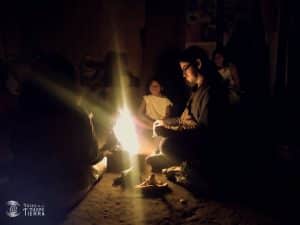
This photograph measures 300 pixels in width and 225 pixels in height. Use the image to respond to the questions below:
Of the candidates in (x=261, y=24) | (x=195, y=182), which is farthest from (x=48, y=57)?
(x=261, y=24)

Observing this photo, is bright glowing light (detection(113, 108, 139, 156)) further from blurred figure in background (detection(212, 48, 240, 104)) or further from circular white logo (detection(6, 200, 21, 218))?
blurred figure in background (detection(212, 48, 240, 104))

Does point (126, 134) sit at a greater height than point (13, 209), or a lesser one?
greater

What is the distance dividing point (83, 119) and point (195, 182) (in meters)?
1.90

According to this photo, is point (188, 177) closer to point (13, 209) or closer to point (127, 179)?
point (127, 179)

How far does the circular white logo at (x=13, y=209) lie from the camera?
4.12 meters

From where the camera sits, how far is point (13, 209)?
13.7 feet

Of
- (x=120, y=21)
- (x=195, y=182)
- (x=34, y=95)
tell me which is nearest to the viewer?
(x=34, y=95)

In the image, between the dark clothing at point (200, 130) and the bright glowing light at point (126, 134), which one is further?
the bright glowing light at point (126, 134)

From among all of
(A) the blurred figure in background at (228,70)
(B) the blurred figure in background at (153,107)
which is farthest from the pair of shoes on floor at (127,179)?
(A) the blurred figure in background at (228,70)

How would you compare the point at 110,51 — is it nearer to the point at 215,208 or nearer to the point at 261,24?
the point at 261,24

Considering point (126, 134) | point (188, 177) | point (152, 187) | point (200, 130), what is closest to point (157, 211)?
point (152, 187)

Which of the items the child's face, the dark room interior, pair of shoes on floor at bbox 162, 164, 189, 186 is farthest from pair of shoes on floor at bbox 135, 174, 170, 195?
the child's face

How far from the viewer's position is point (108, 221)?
4.10 meters

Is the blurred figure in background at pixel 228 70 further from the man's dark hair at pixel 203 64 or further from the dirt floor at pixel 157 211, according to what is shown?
the dirt floor at pixel 157 211
